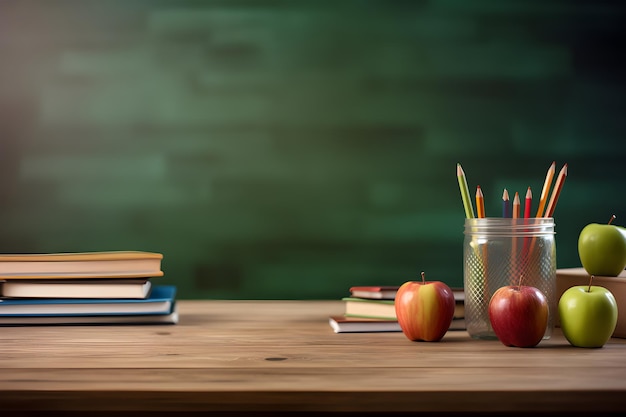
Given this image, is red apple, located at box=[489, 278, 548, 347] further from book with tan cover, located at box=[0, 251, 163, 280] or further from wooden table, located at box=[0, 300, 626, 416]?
book with tan cover, located at box=[0, 251, 163, 280]

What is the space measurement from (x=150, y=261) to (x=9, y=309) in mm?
261

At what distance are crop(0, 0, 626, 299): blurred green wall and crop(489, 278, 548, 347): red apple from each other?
0.59 m

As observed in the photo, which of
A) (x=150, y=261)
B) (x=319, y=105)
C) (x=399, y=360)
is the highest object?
(x=319, y=105)

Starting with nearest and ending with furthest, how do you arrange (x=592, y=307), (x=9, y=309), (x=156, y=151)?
1. (x=592, y=307)
2. (x=9, y=309)
3. (x=156, y=151)

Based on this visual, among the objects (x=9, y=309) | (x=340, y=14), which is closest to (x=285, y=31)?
(x=340, y=14)

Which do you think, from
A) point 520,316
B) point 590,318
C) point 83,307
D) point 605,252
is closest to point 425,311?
point 520,316

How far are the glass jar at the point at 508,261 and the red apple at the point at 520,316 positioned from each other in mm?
90

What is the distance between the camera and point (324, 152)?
5.48 feet

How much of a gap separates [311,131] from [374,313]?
0.57 metres

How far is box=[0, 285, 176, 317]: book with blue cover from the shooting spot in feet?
4.14

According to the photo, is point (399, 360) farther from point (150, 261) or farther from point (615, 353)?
point (150, 261)

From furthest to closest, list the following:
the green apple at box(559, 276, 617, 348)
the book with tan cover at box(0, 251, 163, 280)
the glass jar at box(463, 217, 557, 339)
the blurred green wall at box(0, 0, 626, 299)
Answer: the blurred green wall at box(0, 0, 626, 299)
the book with tan cover at box(0, 251, 163, 280)
the glass jar at box(463, 217, 557, 339)
the green apple at box(559, 276, 617, 348)

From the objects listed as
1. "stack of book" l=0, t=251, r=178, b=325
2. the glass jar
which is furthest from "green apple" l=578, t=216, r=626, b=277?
"stack of book" l=0, t=251, r=178, b=325

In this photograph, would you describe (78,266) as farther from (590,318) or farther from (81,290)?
(590,318)
